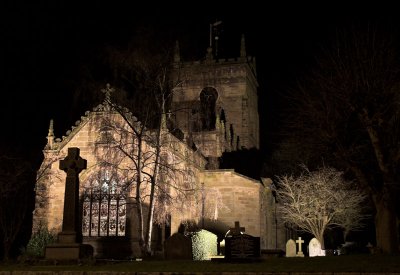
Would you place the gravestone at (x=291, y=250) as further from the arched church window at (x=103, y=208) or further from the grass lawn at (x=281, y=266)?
the grass lawn at (x=281, y=266)

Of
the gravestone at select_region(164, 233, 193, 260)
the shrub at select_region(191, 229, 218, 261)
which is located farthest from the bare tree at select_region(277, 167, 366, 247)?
the gravestone at select_region(164, 233, 193, 260)

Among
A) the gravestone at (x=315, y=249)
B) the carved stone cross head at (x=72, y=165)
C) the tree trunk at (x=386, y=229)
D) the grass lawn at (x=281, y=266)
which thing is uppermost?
the carved stone cross head at (x=72, y=165)

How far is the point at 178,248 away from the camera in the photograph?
73.2 ft

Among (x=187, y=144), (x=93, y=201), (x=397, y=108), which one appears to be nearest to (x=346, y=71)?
(x=397, y=108)

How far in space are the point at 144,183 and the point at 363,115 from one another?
43.0 ft

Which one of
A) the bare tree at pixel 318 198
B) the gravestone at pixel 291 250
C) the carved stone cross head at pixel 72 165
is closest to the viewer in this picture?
the carved stone cross head at pixel 72 165

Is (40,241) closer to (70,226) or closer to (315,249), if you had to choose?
(70,226)

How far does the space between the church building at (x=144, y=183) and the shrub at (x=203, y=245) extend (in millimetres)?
1635

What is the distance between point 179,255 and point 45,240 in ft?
36.9

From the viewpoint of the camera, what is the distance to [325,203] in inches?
1575

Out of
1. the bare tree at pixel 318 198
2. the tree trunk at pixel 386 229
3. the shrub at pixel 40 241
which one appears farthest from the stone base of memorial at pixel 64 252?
the bare tree at pixel 318 198

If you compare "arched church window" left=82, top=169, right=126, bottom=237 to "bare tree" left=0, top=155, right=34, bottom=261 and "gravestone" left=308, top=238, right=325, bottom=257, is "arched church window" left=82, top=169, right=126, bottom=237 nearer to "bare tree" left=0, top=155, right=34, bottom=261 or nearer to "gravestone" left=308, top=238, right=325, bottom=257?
"bare tree" left=0, top=155, right=34, bottom=261

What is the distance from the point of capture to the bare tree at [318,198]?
39.9 meters

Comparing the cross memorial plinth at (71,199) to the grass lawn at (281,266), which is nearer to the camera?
the grass lawn at (281,266)
